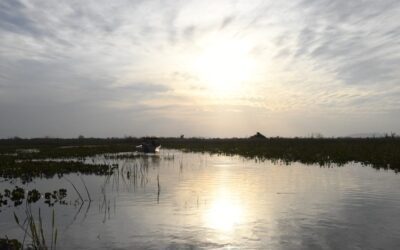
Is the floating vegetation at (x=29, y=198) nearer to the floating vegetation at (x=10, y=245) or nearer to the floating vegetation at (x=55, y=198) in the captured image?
the floating vegetation at (x=55, y=198)

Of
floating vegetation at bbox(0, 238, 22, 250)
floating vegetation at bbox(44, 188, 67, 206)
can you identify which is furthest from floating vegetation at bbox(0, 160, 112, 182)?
floating vegetation at bbox(0, 238, 22, 250)

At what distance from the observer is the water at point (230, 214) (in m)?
9.75

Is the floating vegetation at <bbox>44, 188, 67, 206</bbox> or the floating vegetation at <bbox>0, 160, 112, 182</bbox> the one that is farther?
the floating vegetation at <bbox>0, 160, 112, 182</bbox>

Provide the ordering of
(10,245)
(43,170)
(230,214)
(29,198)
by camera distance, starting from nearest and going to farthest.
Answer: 1. (10,245)
2. (230,214)
3. (29,198)
4. (43,170)

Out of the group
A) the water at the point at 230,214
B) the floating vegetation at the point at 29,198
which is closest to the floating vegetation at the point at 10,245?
the water at the point at 230,214

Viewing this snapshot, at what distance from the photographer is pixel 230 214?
12.7 metres

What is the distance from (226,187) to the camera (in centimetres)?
1848

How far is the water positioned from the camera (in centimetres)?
975

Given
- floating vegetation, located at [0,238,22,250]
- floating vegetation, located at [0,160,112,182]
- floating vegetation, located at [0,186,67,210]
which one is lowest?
floating vegetation, located at [0,238,22,250]

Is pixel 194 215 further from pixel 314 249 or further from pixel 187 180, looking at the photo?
pixel 187 180

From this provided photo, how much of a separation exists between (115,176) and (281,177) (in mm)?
8460

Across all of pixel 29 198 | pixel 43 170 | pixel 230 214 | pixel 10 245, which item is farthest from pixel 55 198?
pixel 43 170

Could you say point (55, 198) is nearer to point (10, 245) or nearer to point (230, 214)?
point (230, 214)

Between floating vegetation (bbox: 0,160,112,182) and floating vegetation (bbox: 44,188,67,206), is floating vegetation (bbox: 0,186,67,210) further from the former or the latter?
floating vegetation (bbox: 0,160,112,182)
